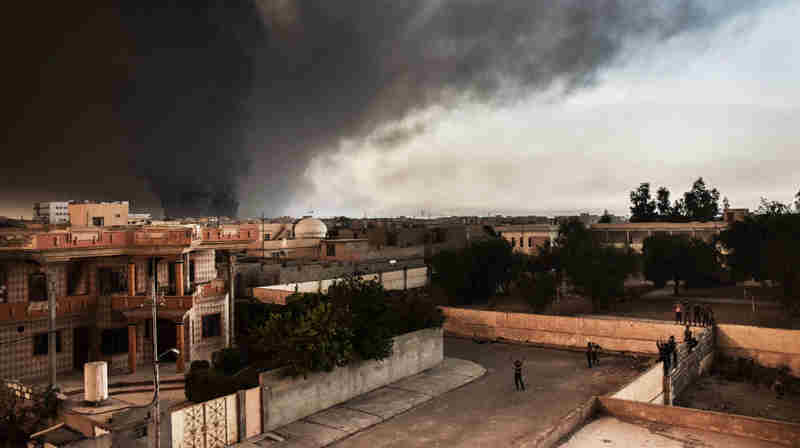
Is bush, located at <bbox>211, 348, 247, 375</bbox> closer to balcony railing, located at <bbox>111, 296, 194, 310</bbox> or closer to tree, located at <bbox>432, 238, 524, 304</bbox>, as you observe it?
balcony railing, located at <bbox>111, 296, 194, 310</bbox>

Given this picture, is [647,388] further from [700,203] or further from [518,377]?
[700,203]

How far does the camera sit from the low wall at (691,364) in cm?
2548

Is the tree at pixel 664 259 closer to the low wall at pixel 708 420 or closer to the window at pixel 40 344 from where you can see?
the low wall at pixel 708 420

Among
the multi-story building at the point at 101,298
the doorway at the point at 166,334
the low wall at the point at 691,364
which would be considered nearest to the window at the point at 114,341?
the multi-story building at the point at 101,298

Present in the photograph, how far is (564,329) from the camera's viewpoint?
33.2m

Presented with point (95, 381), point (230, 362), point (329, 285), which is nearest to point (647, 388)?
point (329, 285)

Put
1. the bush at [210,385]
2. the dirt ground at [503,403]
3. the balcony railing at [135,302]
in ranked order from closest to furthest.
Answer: the dirt ground at [503,403] → the bush at [210,385] → the balcony railing at [135,302]

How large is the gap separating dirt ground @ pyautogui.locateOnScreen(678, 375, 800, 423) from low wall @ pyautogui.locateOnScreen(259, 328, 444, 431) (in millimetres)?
11954

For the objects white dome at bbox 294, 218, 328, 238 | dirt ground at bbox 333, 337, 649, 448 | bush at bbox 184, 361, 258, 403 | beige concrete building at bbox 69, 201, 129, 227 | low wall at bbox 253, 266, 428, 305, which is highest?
beige concrete building at bbox 69, 201, 129, 227

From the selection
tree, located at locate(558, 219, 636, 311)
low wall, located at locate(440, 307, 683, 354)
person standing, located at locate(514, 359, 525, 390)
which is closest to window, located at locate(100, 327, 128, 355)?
person standing, located at locate(514, 359, 525, 390)

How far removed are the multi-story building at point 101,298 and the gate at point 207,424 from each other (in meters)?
8.09

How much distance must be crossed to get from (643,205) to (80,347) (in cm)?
9610

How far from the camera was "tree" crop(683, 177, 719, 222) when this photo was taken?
95.7 metres

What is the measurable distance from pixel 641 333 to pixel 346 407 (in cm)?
1739
